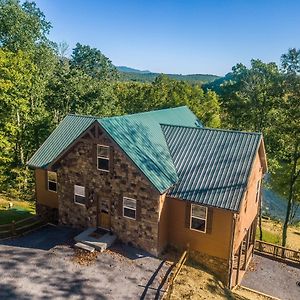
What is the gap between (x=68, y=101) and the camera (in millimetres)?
39438

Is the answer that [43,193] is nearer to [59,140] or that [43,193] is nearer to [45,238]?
[59,140]

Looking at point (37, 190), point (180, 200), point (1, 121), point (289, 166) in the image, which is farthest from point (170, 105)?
point (180, 200)

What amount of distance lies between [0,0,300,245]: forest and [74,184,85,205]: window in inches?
456

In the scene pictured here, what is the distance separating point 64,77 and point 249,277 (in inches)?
1172

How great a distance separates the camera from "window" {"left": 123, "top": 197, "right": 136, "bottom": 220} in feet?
62.9

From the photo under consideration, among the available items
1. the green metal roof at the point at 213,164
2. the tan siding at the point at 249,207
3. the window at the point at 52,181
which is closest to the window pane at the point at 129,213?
the green metal roof at the point at 213,164

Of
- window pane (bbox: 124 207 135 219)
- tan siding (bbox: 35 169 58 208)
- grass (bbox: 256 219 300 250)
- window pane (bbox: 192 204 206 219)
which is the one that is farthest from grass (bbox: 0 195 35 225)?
grass (bbox: 256 219 300 250)

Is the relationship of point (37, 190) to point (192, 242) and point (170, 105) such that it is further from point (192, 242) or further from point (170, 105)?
point (170, 105)

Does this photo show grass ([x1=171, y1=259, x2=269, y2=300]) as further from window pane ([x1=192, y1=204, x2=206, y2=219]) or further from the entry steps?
the entry steps

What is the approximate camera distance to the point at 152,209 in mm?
18500

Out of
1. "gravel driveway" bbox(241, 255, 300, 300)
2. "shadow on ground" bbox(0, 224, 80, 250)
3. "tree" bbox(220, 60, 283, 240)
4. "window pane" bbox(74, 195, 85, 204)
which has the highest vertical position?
"tree" bbox(220, 60, 283, 240)

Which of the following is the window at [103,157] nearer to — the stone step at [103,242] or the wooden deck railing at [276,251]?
the stone step at [103,242]

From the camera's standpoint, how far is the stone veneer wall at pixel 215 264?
60.5 ft

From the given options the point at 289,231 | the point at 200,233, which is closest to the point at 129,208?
the point at 200,233
